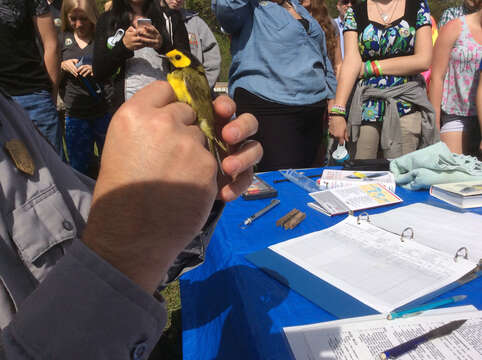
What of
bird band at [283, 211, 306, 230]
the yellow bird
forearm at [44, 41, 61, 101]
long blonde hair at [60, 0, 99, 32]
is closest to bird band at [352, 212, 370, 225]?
bird band at [283, 211, 306, 230]

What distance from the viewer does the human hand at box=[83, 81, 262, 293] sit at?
0.53 meters

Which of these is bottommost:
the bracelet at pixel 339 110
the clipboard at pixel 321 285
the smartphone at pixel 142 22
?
the clipboard at pixel 321 285

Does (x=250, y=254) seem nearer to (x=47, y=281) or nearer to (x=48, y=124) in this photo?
(x=47, y=281)

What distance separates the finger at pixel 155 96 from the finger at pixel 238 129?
190 mm

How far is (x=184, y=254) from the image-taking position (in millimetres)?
1060

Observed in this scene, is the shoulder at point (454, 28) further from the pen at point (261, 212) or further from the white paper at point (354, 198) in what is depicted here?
the pen at point (261, 212)

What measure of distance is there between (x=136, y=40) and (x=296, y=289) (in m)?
1.72

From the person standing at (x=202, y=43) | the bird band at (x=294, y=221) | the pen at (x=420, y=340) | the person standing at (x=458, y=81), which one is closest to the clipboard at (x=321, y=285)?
the pen at (x=420, y=340)

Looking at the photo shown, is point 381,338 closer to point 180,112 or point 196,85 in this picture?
point 180,112

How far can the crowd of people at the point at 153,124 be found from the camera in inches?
20.5

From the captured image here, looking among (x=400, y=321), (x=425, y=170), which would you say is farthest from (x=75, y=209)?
(x=425, y=170)

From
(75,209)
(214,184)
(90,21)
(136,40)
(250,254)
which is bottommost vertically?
(250,254)

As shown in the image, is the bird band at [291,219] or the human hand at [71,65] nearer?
the bird band at [291,219]

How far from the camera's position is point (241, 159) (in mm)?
839
